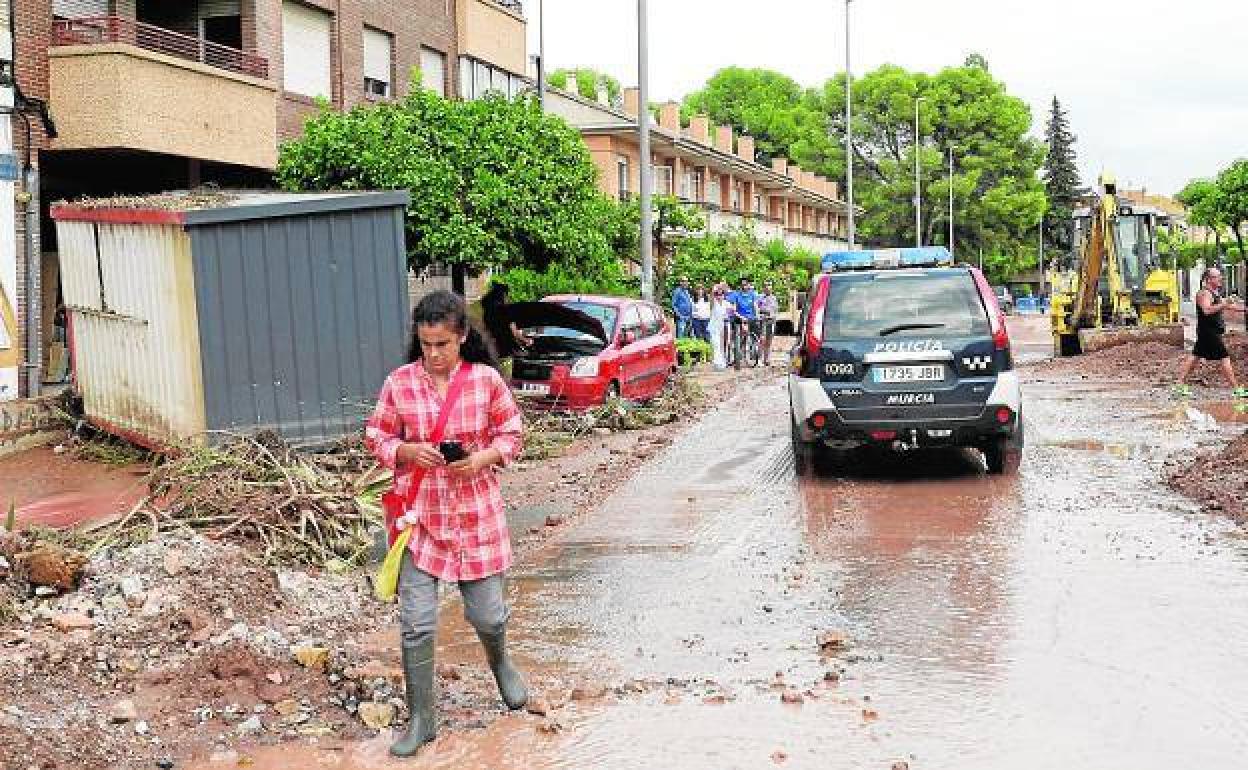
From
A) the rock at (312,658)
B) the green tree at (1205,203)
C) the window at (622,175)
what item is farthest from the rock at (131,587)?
the green tree at (1205,203)

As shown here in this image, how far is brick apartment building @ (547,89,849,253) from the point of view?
146ft

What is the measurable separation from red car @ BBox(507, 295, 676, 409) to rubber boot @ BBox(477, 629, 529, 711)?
1183 cm

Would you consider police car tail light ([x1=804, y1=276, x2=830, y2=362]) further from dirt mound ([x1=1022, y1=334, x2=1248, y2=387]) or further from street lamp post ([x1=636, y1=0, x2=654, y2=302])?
street lamp post ([x1=636, y1=0, x2=654, y2=302])

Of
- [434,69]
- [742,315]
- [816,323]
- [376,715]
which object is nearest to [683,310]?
[742,315]

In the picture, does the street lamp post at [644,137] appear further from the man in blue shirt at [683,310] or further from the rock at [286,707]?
the rock at [286,707]

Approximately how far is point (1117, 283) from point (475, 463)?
1012 inches

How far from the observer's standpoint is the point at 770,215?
6994 cm

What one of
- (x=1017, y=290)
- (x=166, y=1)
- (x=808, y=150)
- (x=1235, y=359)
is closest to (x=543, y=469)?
(x=166, y=1)

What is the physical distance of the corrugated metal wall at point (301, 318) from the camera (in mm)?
11422

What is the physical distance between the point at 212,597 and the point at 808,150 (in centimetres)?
8811

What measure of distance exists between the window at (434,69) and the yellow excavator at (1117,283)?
13.5 meters

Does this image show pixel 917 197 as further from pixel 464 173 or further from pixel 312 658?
pixel 312 658

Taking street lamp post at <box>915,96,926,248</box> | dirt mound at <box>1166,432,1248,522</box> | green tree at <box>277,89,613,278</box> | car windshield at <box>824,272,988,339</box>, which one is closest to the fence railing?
green tree at <box>277,89,613,278</box>

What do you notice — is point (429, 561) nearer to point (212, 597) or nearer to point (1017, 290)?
point (212, 597)
